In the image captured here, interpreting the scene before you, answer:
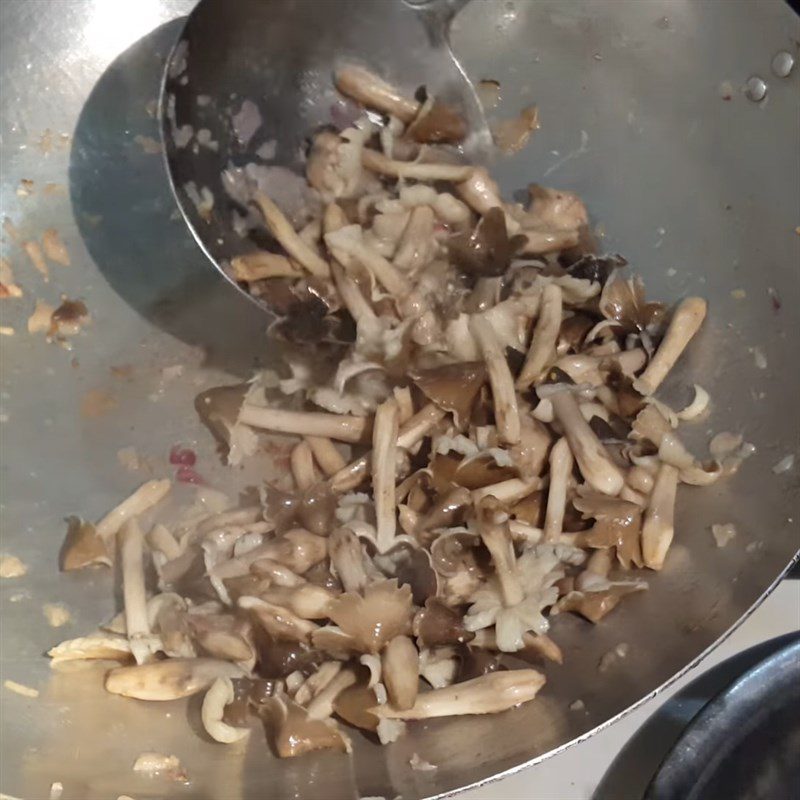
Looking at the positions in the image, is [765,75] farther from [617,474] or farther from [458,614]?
[458,614]

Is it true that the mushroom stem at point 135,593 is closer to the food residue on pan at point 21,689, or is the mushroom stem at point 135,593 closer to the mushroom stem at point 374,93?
the food residue on pan at point 21,689

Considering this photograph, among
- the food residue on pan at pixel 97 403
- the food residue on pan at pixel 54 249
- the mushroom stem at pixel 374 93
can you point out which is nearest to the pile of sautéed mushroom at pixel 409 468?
the mushroom stem at pixel 374 93

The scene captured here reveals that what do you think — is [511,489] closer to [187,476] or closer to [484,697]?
[484,697]

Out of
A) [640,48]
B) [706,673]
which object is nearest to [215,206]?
[640,48]

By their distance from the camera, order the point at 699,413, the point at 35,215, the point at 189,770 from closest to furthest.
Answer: the point at 189,770
the point at 699,413
the point at 35,215

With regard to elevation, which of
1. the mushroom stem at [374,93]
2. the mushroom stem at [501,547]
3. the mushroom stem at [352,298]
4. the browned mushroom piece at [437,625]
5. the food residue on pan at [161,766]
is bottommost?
the food residue on pan at [161,766]

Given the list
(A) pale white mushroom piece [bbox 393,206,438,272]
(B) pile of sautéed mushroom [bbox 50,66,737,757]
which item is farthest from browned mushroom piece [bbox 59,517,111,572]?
(A) pale white mushroom piece [bbox 393,206,438,272]
